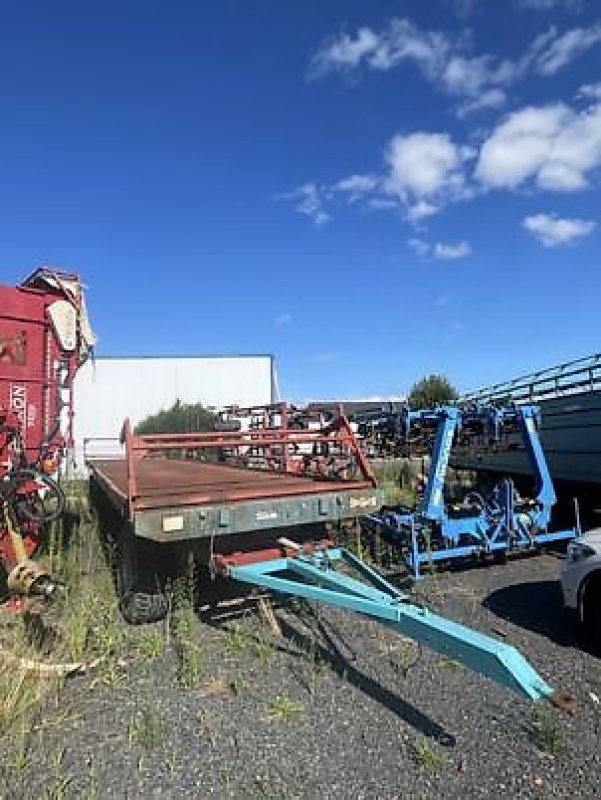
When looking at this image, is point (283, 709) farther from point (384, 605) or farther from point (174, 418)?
point (174, 418)

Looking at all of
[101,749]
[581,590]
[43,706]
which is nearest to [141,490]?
[43,706]

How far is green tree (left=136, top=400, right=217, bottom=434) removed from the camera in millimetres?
39094

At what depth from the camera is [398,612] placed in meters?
3.94

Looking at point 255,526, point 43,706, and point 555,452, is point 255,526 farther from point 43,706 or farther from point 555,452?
point 555,452

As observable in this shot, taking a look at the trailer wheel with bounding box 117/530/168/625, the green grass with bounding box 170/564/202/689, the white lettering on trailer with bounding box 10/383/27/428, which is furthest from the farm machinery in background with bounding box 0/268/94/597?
the green grass with bounding box 170/564/202/689

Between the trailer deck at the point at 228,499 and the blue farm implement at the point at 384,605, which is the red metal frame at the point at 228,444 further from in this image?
the blue farm implement at the point at 384,605

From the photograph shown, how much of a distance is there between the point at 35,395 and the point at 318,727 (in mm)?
4625

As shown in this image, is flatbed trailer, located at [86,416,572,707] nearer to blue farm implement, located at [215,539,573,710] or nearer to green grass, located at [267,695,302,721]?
blue farm implement, located at [215,539,573,710]

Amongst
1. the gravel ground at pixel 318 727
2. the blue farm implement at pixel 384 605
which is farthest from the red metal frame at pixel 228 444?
the gravel ground at pixel 318 727

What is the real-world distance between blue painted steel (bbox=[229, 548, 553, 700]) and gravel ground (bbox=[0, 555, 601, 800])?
15.3 inches

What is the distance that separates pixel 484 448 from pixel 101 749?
8.12 m

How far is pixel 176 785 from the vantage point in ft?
10.8

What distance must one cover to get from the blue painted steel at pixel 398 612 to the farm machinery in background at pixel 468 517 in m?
1.97

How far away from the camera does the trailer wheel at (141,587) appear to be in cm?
556
